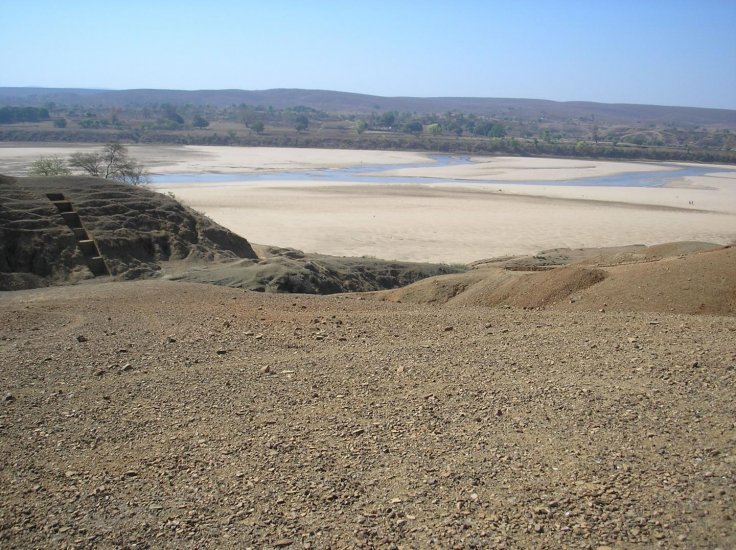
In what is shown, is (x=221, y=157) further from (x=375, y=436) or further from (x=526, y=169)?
(x=375, y=436)

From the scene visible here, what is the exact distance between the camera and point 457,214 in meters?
41.0

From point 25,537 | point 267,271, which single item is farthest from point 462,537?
point 267,271

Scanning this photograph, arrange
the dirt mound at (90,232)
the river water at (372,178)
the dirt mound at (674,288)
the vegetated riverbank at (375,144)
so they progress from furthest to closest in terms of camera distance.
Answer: the vegetated riverbank at (375,144) < the river water at (372,178) < the dirt mound at (90,232) < the dirt mound at (674,288)

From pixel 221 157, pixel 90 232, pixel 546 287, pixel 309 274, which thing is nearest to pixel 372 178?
pixel 221 157

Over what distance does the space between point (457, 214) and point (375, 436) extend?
35.5 metres

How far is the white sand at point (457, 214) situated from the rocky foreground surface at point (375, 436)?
2074cm

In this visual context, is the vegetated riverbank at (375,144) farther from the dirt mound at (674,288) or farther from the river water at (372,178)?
the dirt mound at (674,288)

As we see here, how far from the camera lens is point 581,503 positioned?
4.93 meters

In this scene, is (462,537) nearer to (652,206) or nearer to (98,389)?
(98,389)

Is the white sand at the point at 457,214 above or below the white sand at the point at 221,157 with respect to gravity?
below

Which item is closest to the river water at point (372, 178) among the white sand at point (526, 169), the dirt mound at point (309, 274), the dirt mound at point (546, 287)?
the white sand at point (526, 169)

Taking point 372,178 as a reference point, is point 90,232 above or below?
above

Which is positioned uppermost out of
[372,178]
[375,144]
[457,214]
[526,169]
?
[375,144]

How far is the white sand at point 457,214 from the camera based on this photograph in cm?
3266
